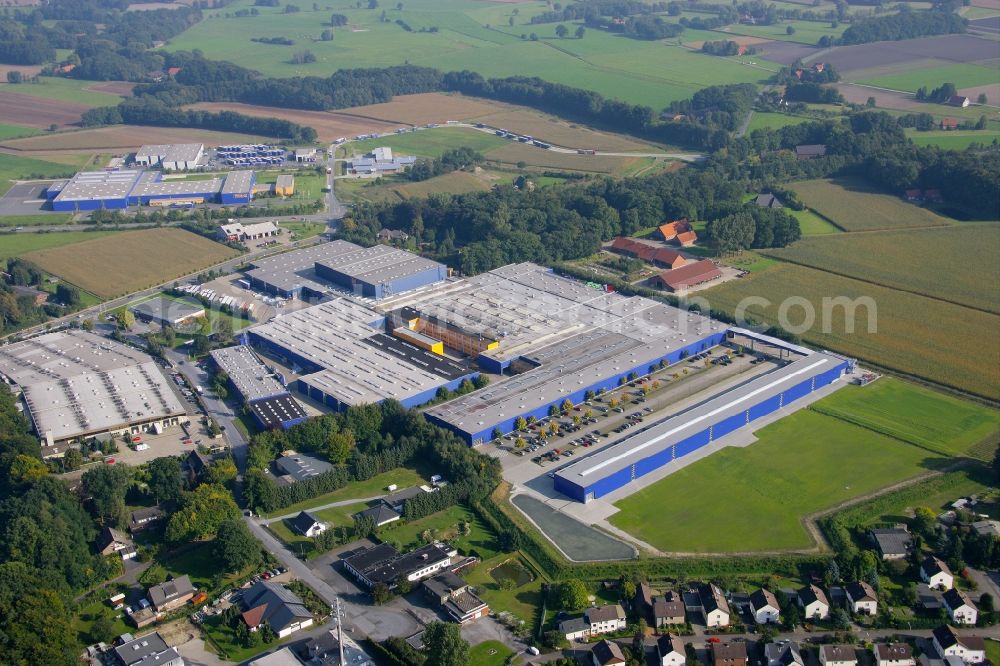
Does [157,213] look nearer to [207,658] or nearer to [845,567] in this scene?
[207,658]

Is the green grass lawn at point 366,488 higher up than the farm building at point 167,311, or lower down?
lower down

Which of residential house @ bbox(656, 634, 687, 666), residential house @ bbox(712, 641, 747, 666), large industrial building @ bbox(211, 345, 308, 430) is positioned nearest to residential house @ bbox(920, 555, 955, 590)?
residential house @ bbox(712, 641, 747, 666)

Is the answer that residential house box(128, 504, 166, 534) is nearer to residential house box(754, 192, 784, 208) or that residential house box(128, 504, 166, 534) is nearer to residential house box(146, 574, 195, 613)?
residential house box(146, 574, 195, 613)

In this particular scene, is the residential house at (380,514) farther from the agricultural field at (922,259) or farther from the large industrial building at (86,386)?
the agricultural field at (922,259)

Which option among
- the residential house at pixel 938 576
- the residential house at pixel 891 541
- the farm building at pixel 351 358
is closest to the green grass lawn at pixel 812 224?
the farm building at pixel 351 358

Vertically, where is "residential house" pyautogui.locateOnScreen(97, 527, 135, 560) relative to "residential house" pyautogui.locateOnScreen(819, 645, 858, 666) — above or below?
below

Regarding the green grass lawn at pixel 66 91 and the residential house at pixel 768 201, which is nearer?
the residential house at pixel 768 201
